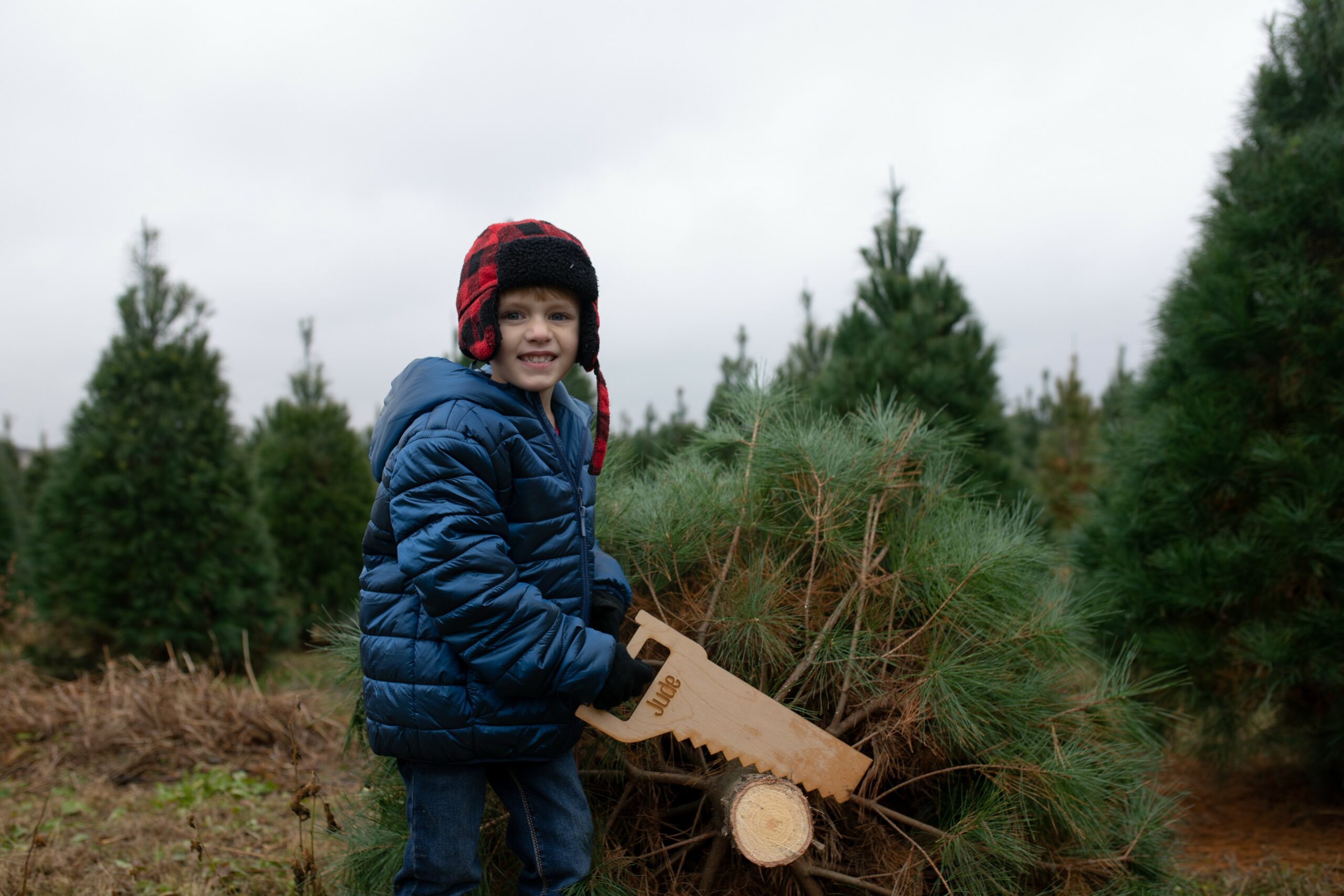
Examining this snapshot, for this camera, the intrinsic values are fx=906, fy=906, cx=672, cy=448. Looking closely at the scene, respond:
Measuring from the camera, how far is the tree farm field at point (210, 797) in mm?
2936

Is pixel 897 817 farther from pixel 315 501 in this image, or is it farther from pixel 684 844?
pixel 315 501

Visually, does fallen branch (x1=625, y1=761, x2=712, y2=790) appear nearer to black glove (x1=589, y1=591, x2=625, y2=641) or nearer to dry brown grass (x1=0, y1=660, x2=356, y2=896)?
black glove (x1=589, y1=591, x2=625, y2=641)

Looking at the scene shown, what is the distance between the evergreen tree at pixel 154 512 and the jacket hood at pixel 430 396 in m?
4.21

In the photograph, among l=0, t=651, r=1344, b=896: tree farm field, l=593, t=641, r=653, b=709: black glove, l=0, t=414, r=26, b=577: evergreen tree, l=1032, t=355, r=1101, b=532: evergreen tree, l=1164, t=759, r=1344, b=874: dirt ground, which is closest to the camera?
l=593, t=641, r=653, b=709: black glove

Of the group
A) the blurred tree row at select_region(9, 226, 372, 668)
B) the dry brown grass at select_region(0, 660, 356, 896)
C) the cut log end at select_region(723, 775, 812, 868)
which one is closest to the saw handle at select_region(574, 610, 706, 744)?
the cut log end at select_region(723, 775, 812, 868)

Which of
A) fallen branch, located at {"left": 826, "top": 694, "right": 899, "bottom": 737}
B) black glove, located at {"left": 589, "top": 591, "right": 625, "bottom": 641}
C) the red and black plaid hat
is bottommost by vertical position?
fallen branch, located at {"left": 826, "top": 694, "right": 899, "bottom": 737}

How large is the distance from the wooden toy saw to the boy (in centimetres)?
11

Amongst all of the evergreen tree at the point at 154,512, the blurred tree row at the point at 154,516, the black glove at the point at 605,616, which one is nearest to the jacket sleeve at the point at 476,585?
the black glove at the point at 605,616

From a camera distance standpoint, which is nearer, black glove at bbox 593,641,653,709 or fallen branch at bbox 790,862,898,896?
black glove at bbox 593,641,653,709

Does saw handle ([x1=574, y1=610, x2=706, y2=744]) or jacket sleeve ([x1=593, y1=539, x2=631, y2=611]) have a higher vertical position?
jacket sleeve ([x1=593, y1=539, x2=631, y2=611])

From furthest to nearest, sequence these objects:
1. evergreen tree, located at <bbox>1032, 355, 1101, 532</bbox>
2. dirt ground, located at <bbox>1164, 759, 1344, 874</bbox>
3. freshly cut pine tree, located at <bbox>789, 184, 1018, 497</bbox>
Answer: evergreen tree, located at <bbox>1032, 355, 1101, 532</bbox>, freshly cut pine tree, located at <bbox>789, 184, 1018, 497</bbox>, dirt ground, located at <bbox>1164, 759, 1344, 874</bbox>

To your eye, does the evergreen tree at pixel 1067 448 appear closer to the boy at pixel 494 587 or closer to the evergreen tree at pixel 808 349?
Answer: the evergreen tree at pixel 808 349

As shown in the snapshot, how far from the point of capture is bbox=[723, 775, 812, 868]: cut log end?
1938mm

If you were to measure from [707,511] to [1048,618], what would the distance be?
1.00m
